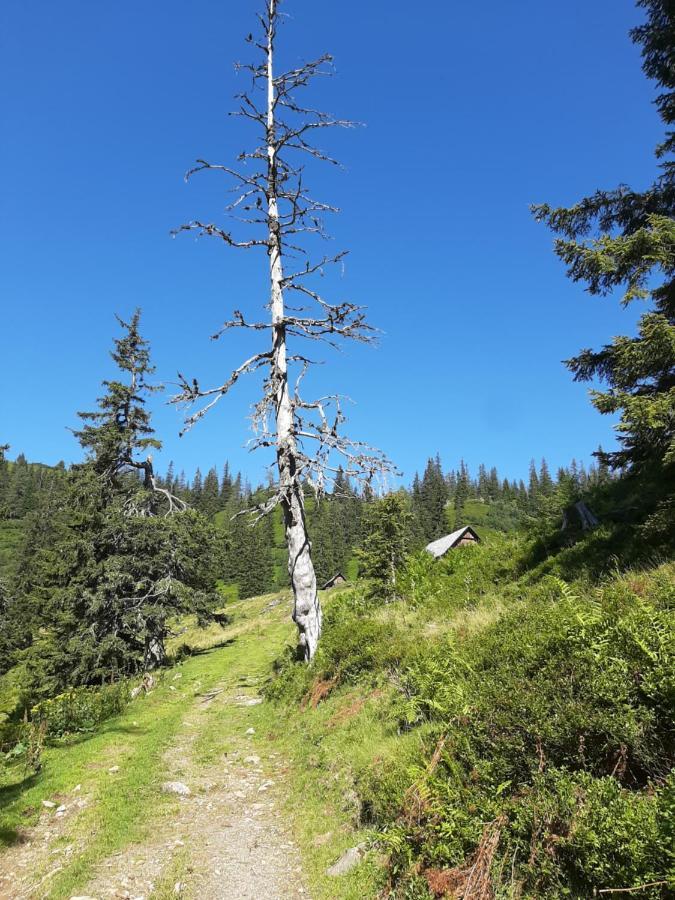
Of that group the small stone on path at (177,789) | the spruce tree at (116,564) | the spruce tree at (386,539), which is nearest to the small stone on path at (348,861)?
the small stone on path at (177,789)

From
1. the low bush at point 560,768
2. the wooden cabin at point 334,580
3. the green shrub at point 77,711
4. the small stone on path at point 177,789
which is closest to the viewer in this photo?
the low bush at point 560,768

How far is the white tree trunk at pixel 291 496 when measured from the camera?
12.2 metres

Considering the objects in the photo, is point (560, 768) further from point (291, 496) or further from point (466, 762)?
point (291, 496)

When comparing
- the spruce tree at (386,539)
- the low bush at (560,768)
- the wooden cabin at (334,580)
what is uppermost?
the spruce tree at (386,539)

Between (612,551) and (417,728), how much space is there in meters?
6.65

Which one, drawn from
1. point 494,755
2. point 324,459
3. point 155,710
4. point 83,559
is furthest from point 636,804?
point 83,559

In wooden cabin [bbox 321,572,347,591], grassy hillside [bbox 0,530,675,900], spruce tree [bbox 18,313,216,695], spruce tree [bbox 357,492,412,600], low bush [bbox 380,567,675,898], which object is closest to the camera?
low bush [bbox 380,567,675,898]

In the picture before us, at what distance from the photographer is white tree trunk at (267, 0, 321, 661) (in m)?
12.2

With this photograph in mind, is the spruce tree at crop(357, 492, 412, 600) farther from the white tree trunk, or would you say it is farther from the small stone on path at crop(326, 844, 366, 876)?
the small stone on path at crop(326, 844, 366, 876)

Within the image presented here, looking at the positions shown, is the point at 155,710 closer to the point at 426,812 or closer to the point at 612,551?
the point at 426,812

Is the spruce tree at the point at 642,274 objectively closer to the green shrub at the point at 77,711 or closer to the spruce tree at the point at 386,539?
the green shrub at the point at 77,711

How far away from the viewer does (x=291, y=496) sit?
12250mm

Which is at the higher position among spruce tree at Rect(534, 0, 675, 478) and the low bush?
spruce tree at Rect(534, 0, 675, 478)

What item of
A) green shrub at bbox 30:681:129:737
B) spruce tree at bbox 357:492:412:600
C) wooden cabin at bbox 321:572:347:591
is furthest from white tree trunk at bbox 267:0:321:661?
wooden cabin at bbox 321:572:347:591
